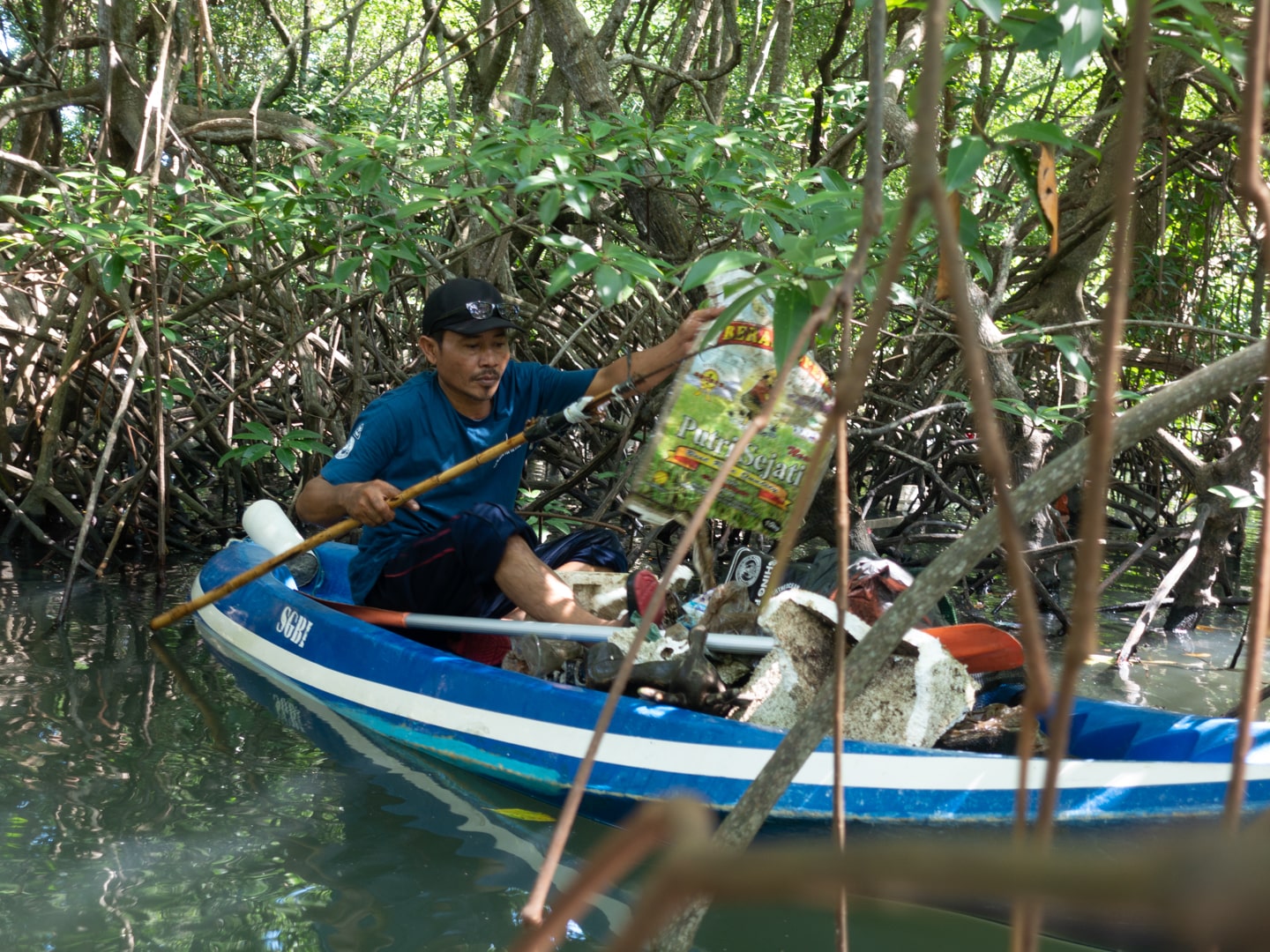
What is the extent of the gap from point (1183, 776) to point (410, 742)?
2088 millimetres

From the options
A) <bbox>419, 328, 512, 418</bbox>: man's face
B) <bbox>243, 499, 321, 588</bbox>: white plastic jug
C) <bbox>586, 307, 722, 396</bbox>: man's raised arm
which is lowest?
<bbox>243, 499, 321, 588</bbox>: white plastic jug

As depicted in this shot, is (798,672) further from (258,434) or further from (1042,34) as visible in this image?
(258,434)

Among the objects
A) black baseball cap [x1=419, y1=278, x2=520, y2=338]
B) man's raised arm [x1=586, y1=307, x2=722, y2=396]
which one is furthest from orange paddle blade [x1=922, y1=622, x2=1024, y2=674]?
black baseball cap [x1=419, y1=278, x2=520, y2=338]

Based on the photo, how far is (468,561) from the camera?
3607mm

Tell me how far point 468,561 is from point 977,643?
1551mm

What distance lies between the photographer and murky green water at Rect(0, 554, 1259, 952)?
2355mm

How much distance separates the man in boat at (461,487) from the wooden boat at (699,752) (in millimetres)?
260

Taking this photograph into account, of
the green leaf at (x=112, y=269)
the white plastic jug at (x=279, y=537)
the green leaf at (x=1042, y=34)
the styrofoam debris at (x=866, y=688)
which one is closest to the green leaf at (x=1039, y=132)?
the green leaf at (x=1042, y=34)

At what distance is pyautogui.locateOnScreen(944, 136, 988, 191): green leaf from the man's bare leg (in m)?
2.36

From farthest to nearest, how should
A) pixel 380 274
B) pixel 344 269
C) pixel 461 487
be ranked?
pixel 380 274 → pixel 344 269 → pixel 461 487

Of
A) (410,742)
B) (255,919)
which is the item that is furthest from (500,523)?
(255,919)

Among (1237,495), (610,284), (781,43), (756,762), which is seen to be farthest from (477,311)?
(781,43)

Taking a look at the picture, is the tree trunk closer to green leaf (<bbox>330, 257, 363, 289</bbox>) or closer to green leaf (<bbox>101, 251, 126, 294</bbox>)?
green leaf (<bbox>330, 257, 363, 289</bbox>)

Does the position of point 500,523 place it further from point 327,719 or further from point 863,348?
point 863,348
